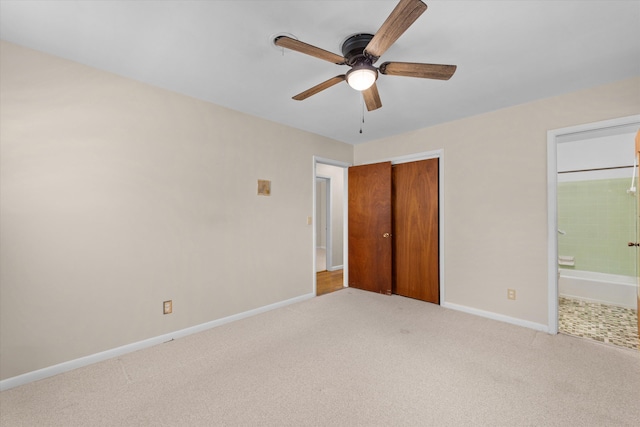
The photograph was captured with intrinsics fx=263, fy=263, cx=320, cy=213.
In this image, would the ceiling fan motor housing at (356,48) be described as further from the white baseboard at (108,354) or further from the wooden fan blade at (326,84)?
the white baseboard at (108,354)

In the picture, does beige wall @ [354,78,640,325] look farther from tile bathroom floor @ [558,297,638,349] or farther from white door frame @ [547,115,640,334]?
tile bathroom floor @ [558,297,638,349]

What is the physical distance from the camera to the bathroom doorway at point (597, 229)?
3.44 metres

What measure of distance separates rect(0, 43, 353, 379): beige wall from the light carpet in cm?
34

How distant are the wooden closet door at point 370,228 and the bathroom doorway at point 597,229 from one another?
82.5 inches

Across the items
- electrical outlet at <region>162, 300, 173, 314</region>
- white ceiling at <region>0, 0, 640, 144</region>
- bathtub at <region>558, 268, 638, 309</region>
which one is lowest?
bathtub at <region>558, 268, 638, 309</region>

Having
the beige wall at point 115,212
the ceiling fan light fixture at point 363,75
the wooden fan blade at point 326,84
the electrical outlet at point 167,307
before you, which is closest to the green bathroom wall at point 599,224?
the ceiling fan light fixture at point 363,75

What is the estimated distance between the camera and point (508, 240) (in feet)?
9.73

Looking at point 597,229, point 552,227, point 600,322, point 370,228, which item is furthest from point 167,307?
point 597,229

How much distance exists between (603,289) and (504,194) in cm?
217

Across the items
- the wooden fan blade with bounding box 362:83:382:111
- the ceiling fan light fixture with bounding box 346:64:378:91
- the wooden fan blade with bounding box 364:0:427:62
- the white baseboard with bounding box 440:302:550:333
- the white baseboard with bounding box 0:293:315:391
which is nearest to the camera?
the wooden fan blade with bounding box 364:0:427:62

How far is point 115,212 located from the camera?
2.26 metres

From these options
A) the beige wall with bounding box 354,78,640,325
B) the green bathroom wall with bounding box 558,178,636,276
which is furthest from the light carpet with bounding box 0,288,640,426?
the green bathroom wall with bounding box 558,178,636,276

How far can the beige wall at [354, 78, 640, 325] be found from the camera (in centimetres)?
264

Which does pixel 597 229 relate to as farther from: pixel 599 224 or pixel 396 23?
pixel 396 23
